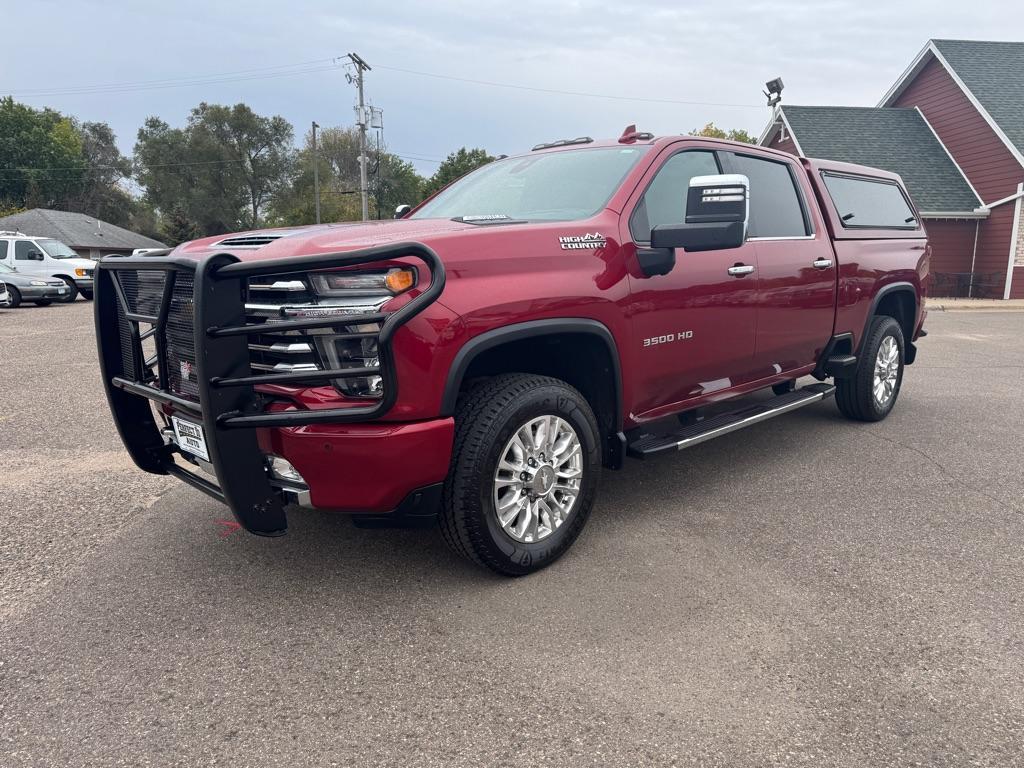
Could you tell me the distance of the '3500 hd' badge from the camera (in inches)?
131

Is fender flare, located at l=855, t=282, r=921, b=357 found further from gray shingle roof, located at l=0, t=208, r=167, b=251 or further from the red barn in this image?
gray shingle roof, located at l=0, t=208, r=167, b=251

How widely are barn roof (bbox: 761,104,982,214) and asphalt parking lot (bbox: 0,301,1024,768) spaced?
805 inches

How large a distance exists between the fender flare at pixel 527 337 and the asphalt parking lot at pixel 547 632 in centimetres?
82

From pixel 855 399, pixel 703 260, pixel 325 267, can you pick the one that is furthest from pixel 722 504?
pixel 325 267

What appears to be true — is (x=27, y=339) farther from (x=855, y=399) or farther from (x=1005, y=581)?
(x=1005, y=581)

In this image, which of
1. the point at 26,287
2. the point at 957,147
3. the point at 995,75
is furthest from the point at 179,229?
the point at 995,75

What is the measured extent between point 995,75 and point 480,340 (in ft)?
85.6

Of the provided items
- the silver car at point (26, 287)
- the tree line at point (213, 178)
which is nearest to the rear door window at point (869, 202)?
the silver car at point (26, 287)

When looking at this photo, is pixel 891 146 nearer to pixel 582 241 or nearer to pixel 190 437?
pixel 582 241

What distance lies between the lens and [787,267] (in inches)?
184

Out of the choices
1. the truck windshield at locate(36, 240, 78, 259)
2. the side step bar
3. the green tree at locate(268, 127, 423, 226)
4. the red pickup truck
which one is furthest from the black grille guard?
the green tree at locate(268, 127, 423, 226)

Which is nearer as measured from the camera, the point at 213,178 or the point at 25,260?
the point at 25,260

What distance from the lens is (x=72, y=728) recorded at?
7.70 ft

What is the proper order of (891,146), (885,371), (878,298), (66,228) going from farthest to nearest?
(66,228) < (891,146) < (885,371) < (878,298)
